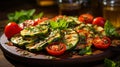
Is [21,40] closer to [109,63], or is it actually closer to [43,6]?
[109,63]

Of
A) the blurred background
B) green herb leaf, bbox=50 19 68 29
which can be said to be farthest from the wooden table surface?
green herb leaf, bbox=50 19 68 29

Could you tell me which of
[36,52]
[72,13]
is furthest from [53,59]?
[72,13]

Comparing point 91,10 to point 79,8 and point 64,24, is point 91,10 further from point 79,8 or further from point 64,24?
point 64,24

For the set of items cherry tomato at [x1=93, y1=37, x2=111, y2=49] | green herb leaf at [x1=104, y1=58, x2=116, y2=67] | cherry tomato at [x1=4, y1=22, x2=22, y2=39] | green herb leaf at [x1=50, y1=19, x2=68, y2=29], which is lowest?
green herb leaf at [x1=104, y1=58, x2=116, y2=67]

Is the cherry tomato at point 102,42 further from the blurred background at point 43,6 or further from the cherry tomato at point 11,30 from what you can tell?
the blurred background at point 43,6

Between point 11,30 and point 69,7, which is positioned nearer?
point 11,30

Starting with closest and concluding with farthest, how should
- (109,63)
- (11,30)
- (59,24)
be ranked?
(109,63), (59,24), (11,30)

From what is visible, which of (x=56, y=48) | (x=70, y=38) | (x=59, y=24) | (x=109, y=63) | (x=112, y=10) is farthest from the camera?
(x=112, y=10)

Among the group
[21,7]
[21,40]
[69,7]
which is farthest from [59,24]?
[21,7]

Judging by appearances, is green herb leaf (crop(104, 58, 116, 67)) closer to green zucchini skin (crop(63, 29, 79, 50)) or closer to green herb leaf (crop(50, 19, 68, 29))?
green zucchini skin (crop(63, 29, 79, 50))
